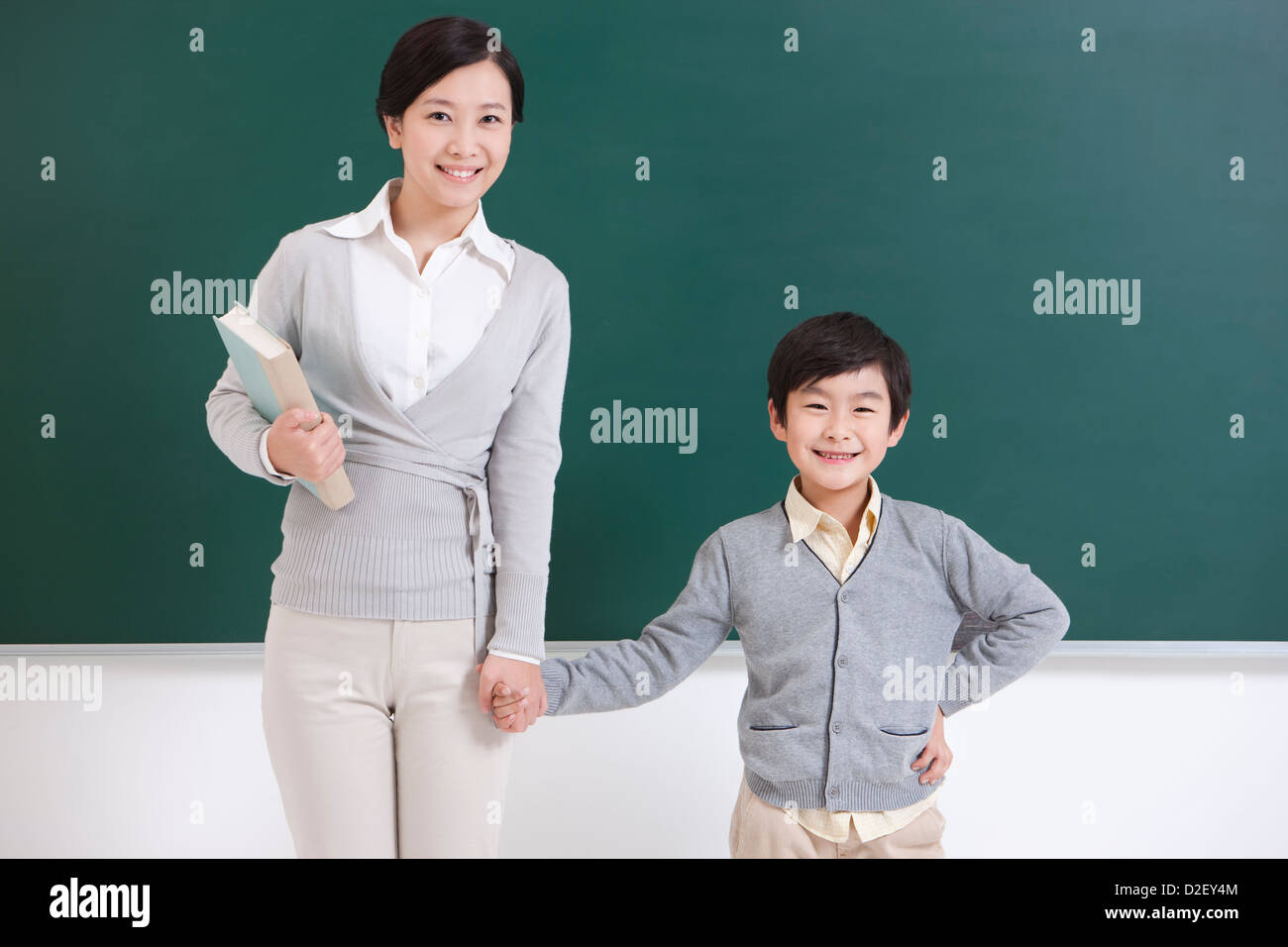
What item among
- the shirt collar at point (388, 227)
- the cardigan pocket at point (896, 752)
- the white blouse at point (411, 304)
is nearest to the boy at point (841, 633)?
the cardigan pocket at point (896, 752)

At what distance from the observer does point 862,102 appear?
2488 millimetres

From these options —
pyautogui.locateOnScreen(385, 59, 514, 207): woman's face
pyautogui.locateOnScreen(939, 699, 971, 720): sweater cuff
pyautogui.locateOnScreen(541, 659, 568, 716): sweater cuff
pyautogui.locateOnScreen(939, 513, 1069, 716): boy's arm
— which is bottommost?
pyautogui.locateOnScreen(939, 699, 971, 720): sweater cuff

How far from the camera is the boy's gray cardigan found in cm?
131

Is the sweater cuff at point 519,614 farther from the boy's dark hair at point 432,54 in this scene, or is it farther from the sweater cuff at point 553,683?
the boy's dark hair at point 432,54

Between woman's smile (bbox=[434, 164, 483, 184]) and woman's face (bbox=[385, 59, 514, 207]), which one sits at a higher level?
woman's face (bbox=[385, 59, 514, 207])

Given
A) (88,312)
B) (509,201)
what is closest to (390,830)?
(509,201)

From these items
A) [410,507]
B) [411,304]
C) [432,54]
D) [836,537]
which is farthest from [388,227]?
[836,537]

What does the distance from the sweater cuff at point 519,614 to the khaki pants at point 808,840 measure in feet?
1.18

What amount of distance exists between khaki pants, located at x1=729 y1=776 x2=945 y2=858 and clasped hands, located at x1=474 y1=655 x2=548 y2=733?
1.11 ft

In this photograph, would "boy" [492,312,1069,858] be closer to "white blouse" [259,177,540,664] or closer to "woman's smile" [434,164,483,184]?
"white blouse" [259,177,540,664]

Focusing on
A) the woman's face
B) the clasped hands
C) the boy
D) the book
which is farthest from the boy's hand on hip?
the woman's face

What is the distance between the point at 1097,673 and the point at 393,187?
2076 millimetres

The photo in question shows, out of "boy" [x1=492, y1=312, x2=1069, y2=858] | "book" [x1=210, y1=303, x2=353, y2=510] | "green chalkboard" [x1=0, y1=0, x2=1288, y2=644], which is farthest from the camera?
"green chalkboard" [x1=0, y1=0, x2=1288, y2=644]
